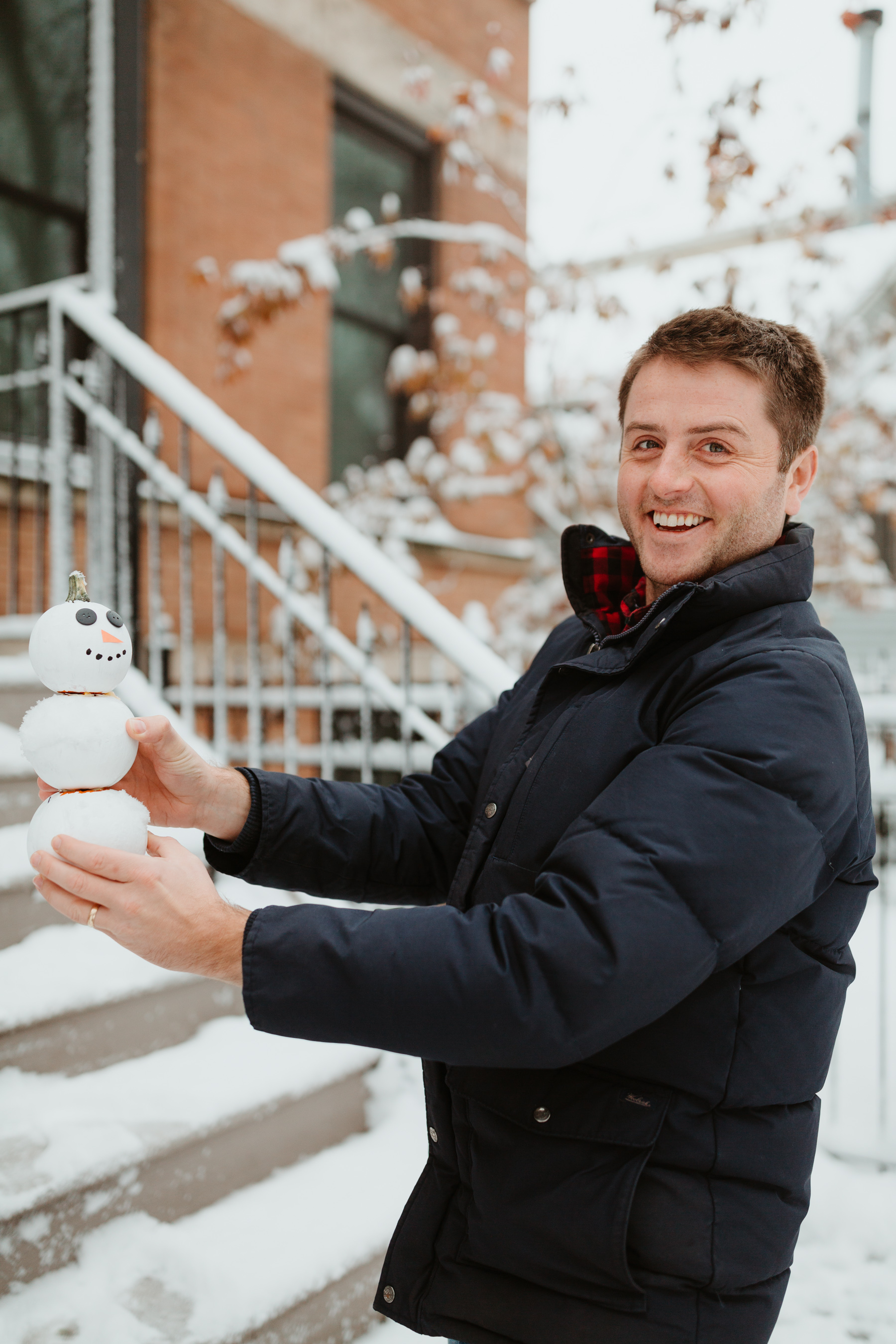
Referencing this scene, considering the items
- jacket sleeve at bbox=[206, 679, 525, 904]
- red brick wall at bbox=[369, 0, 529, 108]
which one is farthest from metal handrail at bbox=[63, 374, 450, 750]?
red brick wall at bbox=[369, 0, 529, 108]

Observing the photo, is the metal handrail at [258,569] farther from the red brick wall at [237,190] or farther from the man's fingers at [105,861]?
the man's fingers at [105,861]

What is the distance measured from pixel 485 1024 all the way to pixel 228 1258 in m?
1.52

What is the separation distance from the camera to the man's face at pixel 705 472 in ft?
4.06

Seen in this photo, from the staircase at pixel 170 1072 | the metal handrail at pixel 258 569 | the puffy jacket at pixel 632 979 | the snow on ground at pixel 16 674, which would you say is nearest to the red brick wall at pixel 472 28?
the metal handrail at pixel 258 569

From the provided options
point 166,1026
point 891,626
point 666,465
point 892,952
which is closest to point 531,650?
point 892,952

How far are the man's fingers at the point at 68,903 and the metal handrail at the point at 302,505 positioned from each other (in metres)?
1.97

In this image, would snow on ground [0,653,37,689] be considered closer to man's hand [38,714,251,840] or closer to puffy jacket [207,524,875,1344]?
man's hand [38,714,251,840]

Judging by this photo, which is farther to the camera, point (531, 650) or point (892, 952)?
point (531, 650)

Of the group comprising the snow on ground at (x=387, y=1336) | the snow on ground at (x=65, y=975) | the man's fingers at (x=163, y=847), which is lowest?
the snow on ground at (x=387, y=1336)

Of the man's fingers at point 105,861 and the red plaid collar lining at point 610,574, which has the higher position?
the red plaid collar lining at point 610,574

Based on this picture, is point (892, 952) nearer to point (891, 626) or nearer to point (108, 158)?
point (108, 158)

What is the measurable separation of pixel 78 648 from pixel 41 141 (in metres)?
5.00

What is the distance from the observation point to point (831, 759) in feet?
3.43

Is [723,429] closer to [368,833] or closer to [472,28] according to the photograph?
[368,833]
